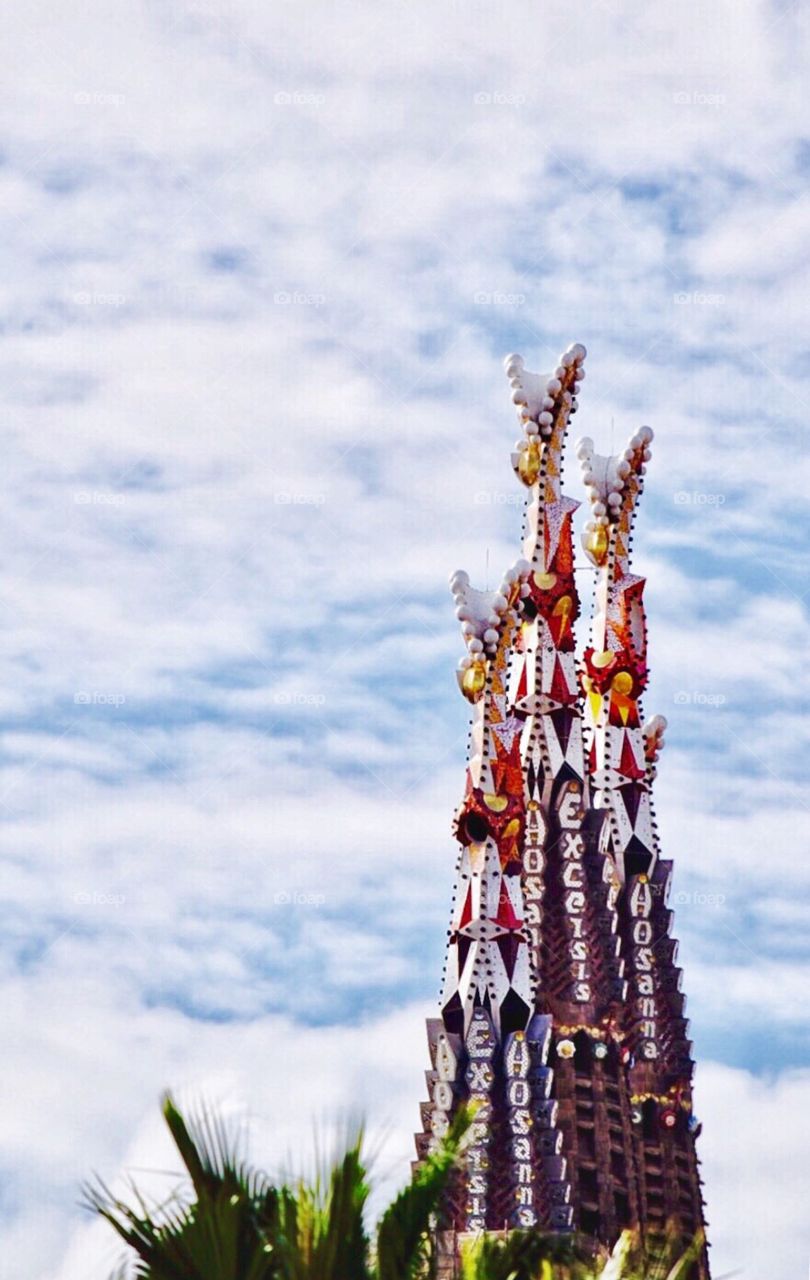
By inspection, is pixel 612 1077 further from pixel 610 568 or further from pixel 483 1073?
pixel 610 568

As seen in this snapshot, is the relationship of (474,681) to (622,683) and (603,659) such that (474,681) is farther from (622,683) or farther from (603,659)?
(622,683)

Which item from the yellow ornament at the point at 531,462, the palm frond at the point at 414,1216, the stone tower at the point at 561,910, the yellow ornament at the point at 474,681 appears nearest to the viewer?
the palm frond at the point at 414,1216

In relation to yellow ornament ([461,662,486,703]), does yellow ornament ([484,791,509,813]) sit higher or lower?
lower

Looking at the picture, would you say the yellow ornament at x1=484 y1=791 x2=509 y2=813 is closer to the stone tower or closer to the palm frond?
the stone tower

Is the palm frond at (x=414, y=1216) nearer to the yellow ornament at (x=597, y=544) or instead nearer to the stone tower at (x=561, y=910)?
the stone tower at (x=561, y=910)

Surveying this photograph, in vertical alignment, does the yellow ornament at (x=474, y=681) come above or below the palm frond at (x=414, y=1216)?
above

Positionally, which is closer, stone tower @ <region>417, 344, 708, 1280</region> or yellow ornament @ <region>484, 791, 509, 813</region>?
stone tower @ <region>417, 344, 708, 1280</region>

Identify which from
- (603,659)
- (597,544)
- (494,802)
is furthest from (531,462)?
(494,802)

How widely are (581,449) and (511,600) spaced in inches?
298

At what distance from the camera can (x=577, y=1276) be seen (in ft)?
56.8

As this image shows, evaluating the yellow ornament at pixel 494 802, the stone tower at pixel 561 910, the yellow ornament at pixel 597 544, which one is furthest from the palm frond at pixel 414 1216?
the yellow ornament at pixel 597 544

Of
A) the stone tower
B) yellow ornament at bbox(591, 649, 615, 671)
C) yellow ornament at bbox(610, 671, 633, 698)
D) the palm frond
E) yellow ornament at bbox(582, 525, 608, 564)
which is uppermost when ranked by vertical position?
yellow ornament at bbox(582, 525, 608, 564)

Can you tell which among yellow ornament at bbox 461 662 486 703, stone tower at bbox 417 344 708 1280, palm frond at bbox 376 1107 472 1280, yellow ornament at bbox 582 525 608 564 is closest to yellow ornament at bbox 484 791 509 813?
stone tower at bbox 417 344 708 1280

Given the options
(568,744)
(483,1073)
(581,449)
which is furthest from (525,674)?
(483,1073)
